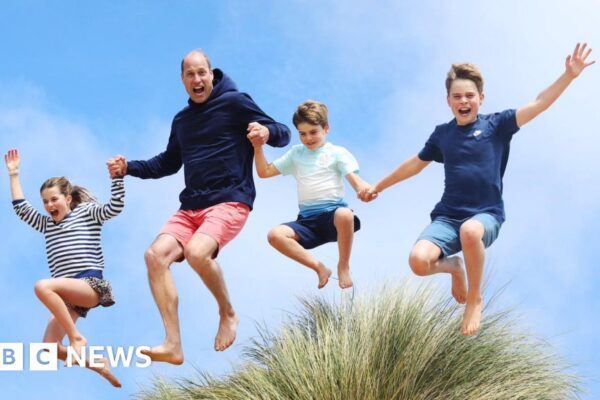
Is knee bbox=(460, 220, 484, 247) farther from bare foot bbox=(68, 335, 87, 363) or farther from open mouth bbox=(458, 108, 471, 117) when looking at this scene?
bare foot bbox=(68, 335, 87, 363)

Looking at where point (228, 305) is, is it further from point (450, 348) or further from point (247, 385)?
point (450, 348)

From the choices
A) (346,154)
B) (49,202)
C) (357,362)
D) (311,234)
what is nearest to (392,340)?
(357,362)

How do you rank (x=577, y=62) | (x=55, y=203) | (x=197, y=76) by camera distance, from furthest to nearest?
(x=55, y=203), (x=197, y=76), (x=577, y=62)

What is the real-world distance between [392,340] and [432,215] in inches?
44.9

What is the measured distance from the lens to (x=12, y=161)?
864 cm

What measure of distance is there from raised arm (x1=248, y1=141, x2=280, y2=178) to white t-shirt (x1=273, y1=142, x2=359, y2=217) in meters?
0.21

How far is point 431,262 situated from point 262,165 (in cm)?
176

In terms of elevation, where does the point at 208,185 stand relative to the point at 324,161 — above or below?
below

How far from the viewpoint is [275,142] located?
803 centimetres

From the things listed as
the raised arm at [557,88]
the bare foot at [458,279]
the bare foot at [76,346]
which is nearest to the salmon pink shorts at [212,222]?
the bare foot at [76,346]

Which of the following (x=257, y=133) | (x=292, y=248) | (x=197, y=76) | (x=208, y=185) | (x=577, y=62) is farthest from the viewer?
(x=292, y=248)

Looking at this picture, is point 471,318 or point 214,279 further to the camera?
point 214,279

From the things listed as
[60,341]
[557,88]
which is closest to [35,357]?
[60,341]

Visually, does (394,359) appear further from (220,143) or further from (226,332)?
(220,143)
